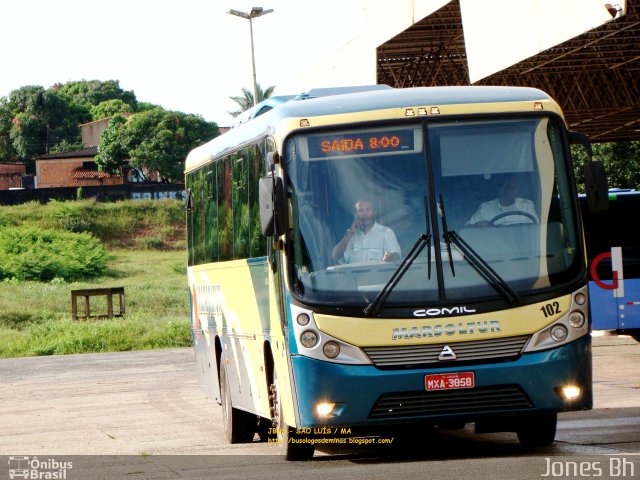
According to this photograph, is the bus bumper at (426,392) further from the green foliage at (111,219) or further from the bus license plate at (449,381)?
the green foliage at (111,219)

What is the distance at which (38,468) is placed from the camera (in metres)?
12.5

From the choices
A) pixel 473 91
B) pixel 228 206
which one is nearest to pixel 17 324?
pixel 228 206

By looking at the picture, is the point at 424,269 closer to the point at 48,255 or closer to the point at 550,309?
the point at 550,309

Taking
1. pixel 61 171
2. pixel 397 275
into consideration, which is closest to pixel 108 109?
pixel 61 171

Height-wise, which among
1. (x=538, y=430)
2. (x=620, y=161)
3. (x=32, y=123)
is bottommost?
(x=538, y=430)

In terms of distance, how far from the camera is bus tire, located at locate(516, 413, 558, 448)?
12.1 metres

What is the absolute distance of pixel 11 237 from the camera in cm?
8794

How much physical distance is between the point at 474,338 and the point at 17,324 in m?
41.6

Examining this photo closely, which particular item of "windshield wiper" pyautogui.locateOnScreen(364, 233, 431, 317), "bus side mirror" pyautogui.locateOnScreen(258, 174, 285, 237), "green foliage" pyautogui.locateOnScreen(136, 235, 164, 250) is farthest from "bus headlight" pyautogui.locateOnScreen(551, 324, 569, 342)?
"green foliage" pyautogui.locateOnScreen(136, 235, 164, 250)

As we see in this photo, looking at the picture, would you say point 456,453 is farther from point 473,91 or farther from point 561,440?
point 473,91

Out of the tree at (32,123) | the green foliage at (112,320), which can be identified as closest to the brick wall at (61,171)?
the tree at (32,123)

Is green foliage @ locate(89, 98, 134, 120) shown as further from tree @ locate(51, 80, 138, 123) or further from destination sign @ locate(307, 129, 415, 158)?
destination sign @ locate(307, 129, 415, 158)

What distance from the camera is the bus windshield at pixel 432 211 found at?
35.7ft

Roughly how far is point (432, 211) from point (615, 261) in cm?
1778
